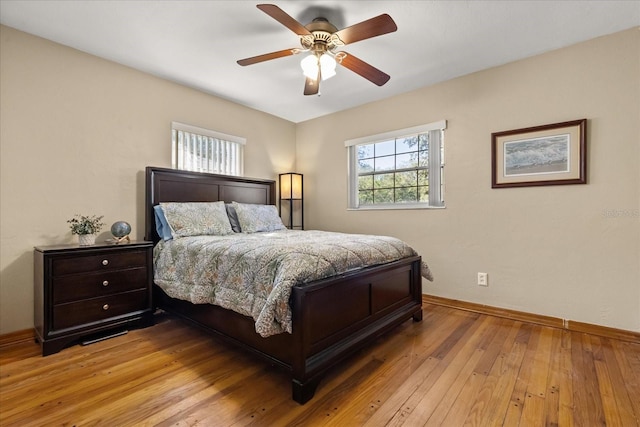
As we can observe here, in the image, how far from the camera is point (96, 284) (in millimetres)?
2426

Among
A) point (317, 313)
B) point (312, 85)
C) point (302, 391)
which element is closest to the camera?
point (302, 391)

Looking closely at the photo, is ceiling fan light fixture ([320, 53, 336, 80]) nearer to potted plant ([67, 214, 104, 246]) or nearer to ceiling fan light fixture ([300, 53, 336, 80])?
ceiling fan light fixture ([300, 53, 336, 80])

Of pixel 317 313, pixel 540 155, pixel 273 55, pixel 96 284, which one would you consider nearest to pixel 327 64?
pixel 273 55

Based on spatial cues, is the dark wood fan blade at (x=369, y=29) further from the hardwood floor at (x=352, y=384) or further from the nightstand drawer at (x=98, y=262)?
the nightstand drawer at (x=98, y=262)

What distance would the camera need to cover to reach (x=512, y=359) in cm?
210

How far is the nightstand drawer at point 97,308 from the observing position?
88.9 inches

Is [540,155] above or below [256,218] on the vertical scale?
above

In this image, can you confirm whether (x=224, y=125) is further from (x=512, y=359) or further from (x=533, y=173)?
(x=512, y=359)

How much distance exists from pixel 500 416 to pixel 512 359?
0.73 metres

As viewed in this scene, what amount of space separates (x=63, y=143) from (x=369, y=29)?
273 cm

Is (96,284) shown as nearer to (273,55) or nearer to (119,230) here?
(119,230)

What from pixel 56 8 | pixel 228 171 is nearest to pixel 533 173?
pixel 228 171

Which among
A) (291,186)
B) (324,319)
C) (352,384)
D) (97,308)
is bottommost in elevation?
(352,384)

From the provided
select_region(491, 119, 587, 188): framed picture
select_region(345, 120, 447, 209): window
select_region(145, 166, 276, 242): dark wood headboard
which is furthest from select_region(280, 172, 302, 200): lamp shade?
select_region(491, 119, 587, 188): framed picture
